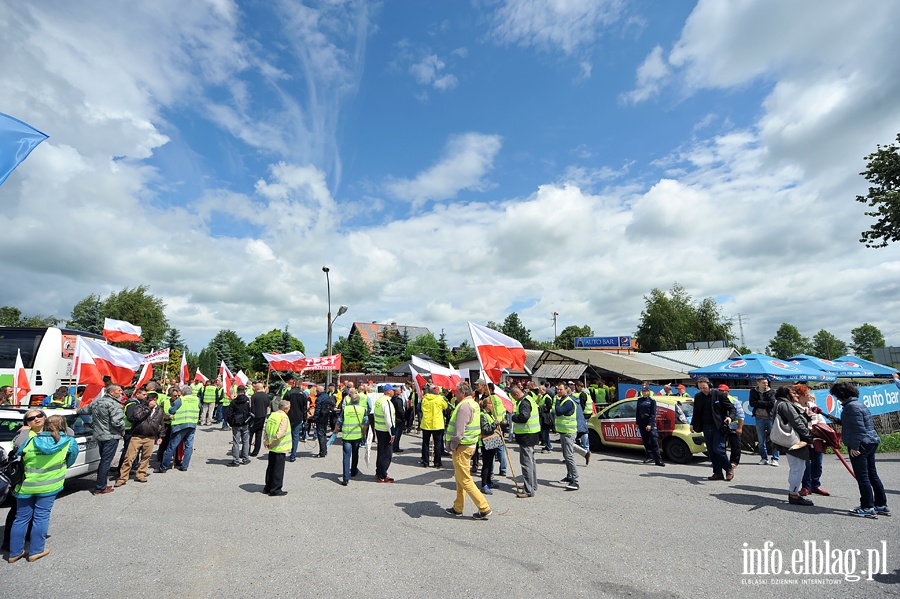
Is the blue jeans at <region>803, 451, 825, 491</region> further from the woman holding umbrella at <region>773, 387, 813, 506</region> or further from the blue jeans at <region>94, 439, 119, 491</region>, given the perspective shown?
the blue jeans at <region>94, 439, 119, 491</region>

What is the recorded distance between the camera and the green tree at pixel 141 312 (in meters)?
52.2

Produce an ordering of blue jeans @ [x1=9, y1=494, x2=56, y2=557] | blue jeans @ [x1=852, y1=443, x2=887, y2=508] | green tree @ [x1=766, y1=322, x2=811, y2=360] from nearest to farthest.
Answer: blue jeans @ [x1=9, y1=494, x2=56, y2=557], blue jeans @ [x1=852, y1=443, x2=887, y2=508], green tree @ [x1=766, y1=322, x2=811, y2=360]

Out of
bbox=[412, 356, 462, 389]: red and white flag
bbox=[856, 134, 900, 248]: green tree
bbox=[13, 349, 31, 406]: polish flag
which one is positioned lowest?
bbox=[13, 349, 31, 406]: polish flag

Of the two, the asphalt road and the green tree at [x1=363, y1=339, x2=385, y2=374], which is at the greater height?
the green tree at [x1=363, y1=339, x2=385, y2=374]

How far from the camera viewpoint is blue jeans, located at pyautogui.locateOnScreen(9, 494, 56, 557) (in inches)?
183

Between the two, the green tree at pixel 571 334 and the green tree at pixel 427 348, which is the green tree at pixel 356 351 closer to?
the green tree at pixel 427 348

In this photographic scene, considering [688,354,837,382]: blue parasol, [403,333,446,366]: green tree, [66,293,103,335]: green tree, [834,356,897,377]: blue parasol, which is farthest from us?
[403,333,446,366]: green tree

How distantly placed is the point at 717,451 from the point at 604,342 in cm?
4968

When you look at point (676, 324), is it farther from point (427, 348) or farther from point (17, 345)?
point (17, 345)

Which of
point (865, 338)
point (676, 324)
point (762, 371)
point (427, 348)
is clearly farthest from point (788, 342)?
point (762, 371)

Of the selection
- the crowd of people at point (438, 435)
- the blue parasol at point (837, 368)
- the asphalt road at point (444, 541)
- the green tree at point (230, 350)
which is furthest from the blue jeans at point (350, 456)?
the green tree at point (230, 350)

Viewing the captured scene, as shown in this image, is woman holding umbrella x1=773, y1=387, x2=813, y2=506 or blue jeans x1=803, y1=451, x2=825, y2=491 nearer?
woman holding umbrella x1=773, y1=387, x2=813, y2=506

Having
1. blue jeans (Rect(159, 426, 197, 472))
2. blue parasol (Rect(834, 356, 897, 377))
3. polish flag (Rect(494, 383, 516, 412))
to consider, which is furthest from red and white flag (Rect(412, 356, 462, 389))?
blue parasol (Rect(834, 356, 897, 377))

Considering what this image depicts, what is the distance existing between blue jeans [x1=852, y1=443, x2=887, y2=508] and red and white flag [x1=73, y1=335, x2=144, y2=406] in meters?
14.1
